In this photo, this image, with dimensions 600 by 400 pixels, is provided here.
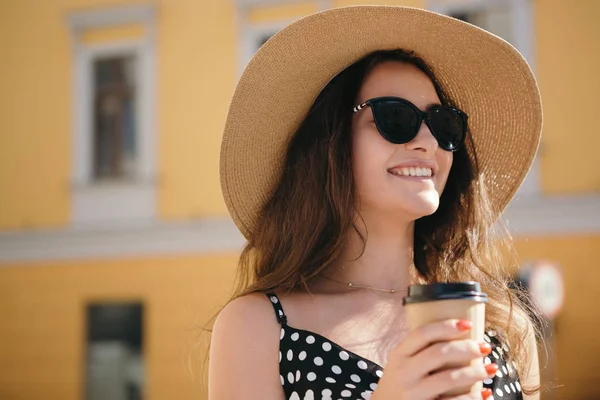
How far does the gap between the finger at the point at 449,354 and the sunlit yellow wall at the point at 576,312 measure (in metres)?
8.05

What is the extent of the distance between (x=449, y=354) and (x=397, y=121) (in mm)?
780

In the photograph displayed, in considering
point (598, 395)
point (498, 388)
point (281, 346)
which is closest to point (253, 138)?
point (281, 346)

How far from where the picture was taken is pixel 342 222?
6.48ft

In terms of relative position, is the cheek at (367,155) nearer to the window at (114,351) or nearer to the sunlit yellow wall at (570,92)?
the sunlit yellow wall at (570,92)

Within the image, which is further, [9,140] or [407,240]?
[9,140]

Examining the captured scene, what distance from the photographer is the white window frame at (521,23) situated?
9.38m

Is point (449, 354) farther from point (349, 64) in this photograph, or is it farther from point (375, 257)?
point (349, 64)

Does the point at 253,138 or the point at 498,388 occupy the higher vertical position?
the point at 253,138

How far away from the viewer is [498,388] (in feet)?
6.09

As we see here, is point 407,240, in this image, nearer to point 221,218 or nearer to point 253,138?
point 253,138

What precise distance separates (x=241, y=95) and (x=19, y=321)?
31.8 ft

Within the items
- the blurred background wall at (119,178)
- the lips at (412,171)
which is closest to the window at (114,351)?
the blurred background wall at (119,178)

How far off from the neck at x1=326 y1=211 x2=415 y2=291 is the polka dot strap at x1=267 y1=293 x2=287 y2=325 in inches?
8.0

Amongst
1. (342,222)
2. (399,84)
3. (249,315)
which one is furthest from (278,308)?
(399,84)
